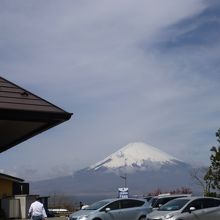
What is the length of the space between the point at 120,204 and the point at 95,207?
3.59 ft

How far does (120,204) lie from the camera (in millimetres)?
25797

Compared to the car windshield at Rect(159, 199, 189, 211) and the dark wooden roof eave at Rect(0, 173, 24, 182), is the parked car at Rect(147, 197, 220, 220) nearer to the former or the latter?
the car windshield at Rect(159, 199, 189, 211)

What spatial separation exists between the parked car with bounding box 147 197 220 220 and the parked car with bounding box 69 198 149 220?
7.57 feet

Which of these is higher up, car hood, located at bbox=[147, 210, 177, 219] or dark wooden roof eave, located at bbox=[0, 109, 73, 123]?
dark wooden roof eave, located at bbox=[0, 109, 73, 123]

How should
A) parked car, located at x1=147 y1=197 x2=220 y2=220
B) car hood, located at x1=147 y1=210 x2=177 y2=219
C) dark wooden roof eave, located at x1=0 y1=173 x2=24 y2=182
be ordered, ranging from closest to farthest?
parked car, located at x1=147 y1=197 x2=220 y2=220
car hood, located at x1=147 y1=210 x2=177 y2=219
dark wooden roof eave, located at x1=0 y1=173 x2=24 y2=182

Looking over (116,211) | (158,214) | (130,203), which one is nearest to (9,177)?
(130,203)

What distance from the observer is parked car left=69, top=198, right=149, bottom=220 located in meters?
24.8

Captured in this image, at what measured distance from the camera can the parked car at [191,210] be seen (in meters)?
22.2

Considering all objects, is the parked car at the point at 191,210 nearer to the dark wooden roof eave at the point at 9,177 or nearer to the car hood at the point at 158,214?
the car hood at the point at 158,214

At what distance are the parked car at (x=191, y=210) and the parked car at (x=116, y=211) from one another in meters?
2.31

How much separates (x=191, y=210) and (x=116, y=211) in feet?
13.3

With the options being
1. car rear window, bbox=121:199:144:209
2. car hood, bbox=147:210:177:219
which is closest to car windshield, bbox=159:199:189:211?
car hood, bbox=147:210:177:219

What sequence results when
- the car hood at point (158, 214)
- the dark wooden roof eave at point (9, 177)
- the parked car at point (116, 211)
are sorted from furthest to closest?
1. the dark wooden roof eave at point (9, 177)
2. the parked car at point (116, 211)
3. the car hood at point (158, 214)

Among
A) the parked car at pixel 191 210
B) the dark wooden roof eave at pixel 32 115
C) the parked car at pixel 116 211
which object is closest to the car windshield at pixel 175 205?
the parked car at pixel 191 210
